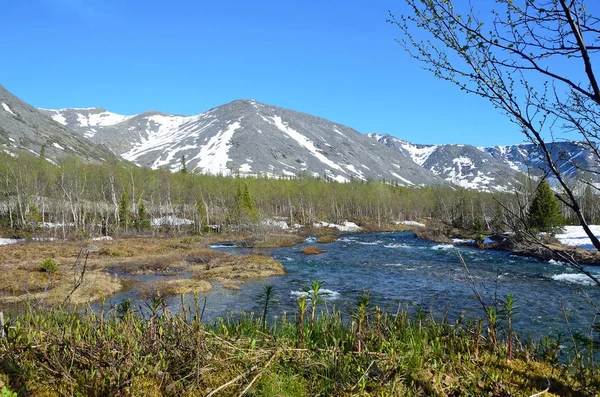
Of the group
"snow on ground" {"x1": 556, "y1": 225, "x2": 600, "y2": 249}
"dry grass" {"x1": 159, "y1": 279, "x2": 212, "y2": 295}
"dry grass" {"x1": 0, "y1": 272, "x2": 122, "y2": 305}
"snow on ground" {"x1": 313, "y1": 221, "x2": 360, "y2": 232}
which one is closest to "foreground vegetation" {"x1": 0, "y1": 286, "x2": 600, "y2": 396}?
"dry grass" {"x1": 0, "y1": 272, "x2": 122, "y2": 305}

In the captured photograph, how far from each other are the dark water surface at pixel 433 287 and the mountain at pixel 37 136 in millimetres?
135290

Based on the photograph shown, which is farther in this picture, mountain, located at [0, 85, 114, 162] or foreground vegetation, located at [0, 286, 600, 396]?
mountain, located at [0, 85, 114, 162]

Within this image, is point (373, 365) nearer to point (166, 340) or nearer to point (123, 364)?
point (166, 340)

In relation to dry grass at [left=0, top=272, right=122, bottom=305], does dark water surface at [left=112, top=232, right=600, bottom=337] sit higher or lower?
lower

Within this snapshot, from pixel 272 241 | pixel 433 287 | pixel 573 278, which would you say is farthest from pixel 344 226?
pixel 433 287

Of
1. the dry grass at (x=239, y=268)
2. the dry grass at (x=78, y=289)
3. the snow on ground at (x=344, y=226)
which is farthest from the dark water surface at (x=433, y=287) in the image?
the snow on ground at (x=344, y=226)

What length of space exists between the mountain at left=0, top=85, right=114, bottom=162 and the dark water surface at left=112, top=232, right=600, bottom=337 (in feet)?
444

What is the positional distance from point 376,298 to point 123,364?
19008 millimetres

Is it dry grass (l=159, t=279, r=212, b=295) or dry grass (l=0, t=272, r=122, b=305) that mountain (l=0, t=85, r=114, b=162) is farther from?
dry grass (l=159, t=279, r=212, b=295)

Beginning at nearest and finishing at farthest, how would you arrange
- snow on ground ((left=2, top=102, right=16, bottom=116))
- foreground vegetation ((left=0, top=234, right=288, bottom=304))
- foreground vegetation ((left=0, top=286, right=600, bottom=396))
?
foreground vegetation ((left=0, top=286, right=600, bottom=396)) → foreground vegetation ((left=0, top=234, right=288, bottom=304)) → snow on ground ((left=2, top=102, right=16, bottom=116))

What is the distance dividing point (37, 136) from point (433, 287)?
188385mm

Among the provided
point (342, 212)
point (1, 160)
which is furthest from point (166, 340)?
point (342, 212)

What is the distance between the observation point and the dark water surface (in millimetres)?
17531

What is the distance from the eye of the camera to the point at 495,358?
17.9 ft
